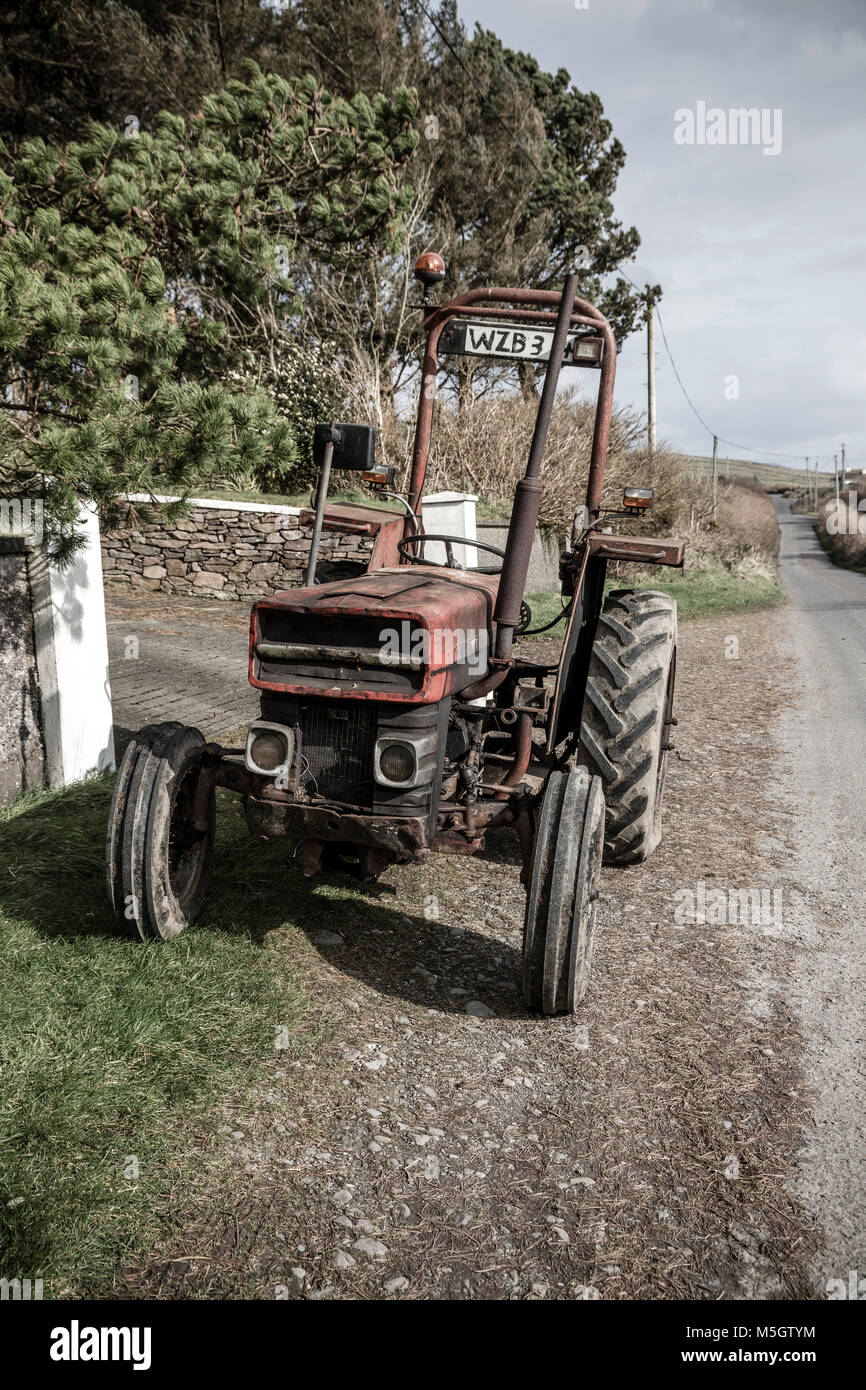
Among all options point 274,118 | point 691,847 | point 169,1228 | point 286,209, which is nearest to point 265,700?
point 169,1228

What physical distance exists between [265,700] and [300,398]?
12320mm

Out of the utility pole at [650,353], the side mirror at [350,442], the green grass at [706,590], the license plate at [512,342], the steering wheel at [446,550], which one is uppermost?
the utility pole at [650,353]

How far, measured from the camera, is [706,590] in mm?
16859

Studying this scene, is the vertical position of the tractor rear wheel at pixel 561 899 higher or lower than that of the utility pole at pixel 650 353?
lower

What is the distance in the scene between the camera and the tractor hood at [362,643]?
3.01 m

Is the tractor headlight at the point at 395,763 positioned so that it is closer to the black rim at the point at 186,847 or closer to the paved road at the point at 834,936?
the black rim at the point at 186,847

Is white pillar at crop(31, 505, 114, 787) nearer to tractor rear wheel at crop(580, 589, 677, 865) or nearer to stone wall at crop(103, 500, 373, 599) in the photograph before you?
tractor rear wheel at crop(580, 589, 677, 865)

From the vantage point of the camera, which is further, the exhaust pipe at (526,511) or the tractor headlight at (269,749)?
the exhaust pipe at (526,511)

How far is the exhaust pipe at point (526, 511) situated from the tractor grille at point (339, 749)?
2.40 feet

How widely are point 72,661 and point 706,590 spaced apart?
13.7 m

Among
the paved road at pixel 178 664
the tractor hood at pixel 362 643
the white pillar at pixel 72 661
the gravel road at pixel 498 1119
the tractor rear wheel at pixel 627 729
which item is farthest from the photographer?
the paved road at pixel 178 664

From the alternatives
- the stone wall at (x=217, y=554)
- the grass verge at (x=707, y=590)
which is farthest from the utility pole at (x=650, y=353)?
the stone wall at (x=217, y=554)

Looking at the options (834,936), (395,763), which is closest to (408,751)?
(395,763)

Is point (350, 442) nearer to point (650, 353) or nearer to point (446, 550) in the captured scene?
point (446, 550)
